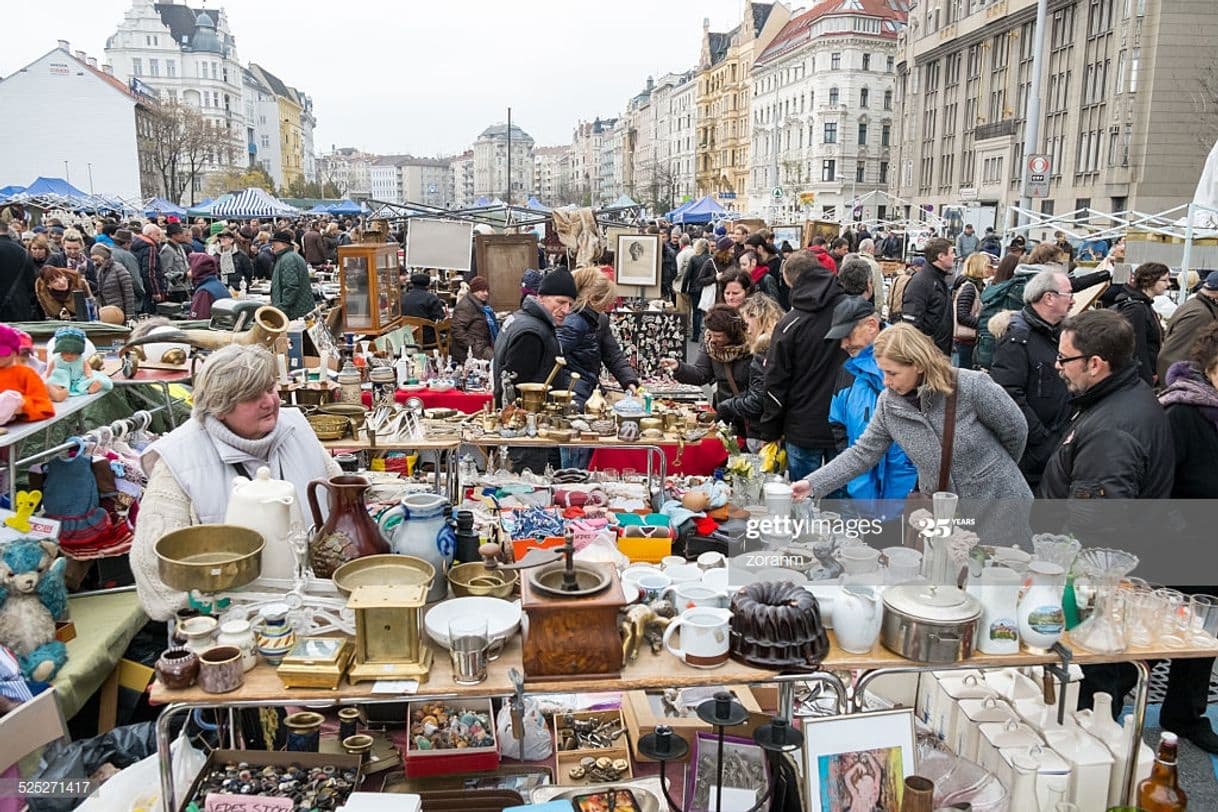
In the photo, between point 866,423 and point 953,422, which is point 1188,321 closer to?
point 866,423

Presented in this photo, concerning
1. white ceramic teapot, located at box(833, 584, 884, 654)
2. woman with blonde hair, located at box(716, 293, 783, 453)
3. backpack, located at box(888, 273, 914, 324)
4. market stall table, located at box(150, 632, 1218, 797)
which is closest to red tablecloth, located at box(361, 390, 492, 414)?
woman with blonde hair, located at box(716, 293, 783, 453)

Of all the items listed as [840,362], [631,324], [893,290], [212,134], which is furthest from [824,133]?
[840,362]

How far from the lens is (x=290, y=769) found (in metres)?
2.38

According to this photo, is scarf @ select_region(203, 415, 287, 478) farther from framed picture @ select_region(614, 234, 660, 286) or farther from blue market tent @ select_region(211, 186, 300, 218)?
blue market tent @ select_region(211, 186, 300, 218)

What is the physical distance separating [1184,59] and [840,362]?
29.2 meters

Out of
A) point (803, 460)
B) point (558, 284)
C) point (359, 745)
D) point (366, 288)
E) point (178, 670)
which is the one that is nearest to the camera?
point (178, 670)

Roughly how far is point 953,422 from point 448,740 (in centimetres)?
213

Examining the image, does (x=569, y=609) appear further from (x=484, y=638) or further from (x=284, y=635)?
(x=284, y=635)

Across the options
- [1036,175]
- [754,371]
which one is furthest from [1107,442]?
[1036,175]

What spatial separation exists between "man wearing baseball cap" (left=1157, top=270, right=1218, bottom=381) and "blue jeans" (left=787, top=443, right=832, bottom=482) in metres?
2.29

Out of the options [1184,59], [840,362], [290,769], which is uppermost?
[1184,59]

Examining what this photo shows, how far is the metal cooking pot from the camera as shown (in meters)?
2.16

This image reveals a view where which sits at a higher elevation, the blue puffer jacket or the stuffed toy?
the stuffed toy

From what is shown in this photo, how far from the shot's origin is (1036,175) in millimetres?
13203
